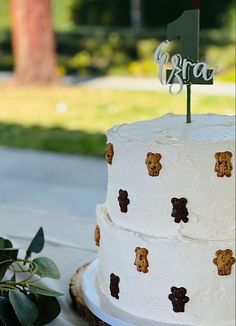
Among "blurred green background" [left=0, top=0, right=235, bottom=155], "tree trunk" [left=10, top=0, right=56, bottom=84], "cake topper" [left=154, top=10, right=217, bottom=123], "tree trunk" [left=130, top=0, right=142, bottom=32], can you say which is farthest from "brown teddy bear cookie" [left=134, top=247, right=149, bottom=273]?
→ "tree trunk" [left=130, top=0, right=142, bottom=32]

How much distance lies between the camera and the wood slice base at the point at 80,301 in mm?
1685

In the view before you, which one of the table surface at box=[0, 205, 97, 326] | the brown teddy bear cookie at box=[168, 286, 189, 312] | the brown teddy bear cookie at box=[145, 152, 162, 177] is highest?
the brown teddy bear cookie at box=[145, 152, 162, 177]

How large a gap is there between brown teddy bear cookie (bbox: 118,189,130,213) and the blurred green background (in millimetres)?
1311

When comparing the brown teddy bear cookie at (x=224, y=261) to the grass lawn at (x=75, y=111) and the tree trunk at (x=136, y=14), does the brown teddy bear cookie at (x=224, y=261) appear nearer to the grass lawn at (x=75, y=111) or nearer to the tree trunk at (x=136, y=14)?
the grass lawn at (x=75, y=111)

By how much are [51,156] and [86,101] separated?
7.32 ft

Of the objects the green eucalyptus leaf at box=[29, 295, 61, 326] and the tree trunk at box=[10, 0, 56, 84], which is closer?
the green eucalyptus leaf at box=[29, 295, 61, 326]

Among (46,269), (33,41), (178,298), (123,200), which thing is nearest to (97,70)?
(33,41)

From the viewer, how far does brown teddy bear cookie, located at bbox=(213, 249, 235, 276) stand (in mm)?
1515

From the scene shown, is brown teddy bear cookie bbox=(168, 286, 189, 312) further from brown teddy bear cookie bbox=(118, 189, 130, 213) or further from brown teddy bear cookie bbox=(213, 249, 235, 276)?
brown teddy bear cookie bbox=(118, 189, 130, 213)

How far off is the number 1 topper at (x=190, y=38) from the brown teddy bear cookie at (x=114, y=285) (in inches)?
18.8

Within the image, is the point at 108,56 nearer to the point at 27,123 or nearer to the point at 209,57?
the point at 209,57

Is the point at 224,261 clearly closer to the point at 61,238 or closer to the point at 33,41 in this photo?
the point at 61,238

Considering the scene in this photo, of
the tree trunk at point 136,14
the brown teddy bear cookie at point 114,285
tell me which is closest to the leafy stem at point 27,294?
the brown teddy bear cookie at point 114,285

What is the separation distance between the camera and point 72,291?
182 centimetres
